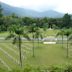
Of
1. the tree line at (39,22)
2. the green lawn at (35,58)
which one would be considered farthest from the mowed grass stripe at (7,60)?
the tree line at (39,22)

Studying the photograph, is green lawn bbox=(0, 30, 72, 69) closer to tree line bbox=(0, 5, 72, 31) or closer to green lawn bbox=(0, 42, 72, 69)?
green lawn bbox=(0, 42, 72, 69)

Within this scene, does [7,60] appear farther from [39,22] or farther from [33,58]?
[39,22]

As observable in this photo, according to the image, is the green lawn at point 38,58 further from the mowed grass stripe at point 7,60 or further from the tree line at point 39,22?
the tree line at point 39,22

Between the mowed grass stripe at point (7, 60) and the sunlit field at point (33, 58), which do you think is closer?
the mowed grass stripe at point (7, 60)

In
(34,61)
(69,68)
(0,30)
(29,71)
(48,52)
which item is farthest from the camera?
(0,30)

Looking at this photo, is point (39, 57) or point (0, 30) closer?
point (39, 57)

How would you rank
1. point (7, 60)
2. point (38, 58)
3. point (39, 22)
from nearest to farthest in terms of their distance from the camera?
1. point (7, 60)
2. point (38, 58)
3. point (39, 22)

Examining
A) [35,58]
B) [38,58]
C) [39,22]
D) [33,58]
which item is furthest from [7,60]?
[39,22]

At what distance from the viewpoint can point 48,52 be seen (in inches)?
1633

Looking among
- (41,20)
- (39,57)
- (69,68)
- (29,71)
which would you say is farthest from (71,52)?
(41,20)

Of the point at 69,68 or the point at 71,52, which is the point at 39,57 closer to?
the point at 71,52

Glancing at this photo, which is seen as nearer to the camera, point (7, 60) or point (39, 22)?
point (7, 60)

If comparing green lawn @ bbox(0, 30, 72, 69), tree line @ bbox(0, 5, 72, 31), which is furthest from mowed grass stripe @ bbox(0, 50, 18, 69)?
tree line @ bbox(0, 5, 72, 31)

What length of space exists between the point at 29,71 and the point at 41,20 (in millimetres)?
76826
